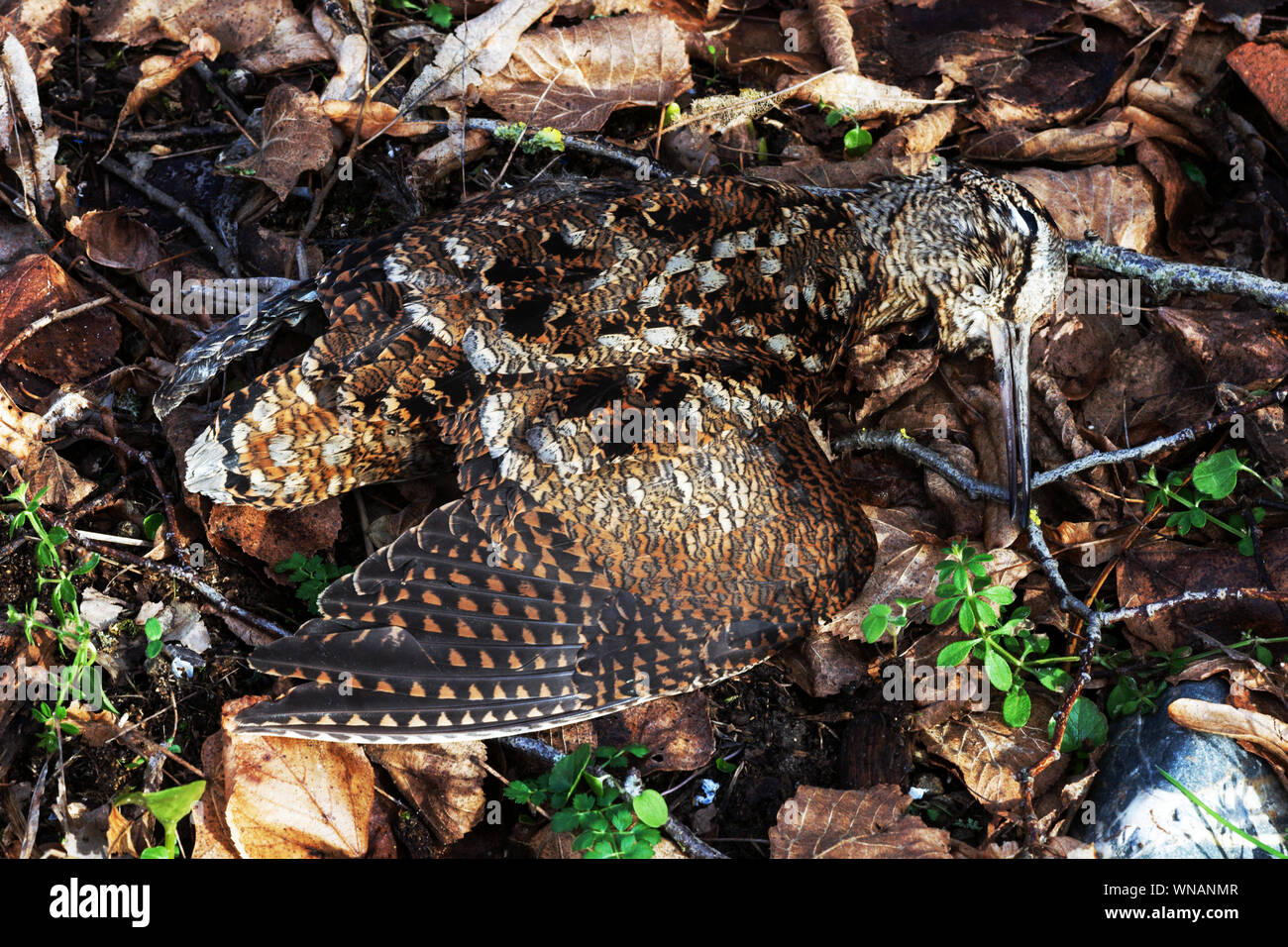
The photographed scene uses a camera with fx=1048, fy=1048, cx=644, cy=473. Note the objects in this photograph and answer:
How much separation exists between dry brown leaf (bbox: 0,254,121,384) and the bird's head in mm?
3028

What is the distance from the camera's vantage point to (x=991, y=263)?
4000 millimetres

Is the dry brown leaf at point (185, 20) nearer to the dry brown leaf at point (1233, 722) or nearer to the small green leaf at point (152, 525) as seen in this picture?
the small green leaf at point (152, 525)

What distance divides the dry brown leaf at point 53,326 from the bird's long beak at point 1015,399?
10.9ft

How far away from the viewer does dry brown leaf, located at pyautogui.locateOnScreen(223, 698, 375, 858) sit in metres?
3.06

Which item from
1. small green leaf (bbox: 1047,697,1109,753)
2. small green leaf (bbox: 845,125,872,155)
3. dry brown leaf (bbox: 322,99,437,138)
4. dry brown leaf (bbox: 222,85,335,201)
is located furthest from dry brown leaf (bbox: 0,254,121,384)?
small green leaf (bbox: 1047,697,1109,753)

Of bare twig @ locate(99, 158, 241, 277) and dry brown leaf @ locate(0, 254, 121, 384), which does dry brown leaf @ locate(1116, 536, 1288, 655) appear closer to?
bare twig @ locate(99, 158, 241, 277)

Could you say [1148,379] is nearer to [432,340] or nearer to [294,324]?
[432,340]

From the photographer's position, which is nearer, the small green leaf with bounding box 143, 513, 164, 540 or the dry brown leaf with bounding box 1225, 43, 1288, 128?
the small green leaf with bounding box 143, 513, 164, 540

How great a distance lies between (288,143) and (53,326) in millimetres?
1143

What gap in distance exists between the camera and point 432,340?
3.24 metres

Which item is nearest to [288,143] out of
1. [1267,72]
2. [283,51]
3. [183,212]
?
[183,212]

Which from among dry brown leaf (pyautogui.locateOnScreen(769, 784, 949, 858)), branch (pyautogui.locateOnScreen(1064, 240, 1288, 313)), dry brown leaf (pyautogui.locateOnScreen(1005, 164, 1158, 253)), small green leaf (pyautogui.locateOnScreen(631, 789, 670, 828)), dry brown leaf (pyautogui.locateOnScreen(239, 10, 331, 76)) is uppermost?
dry brown leaf (pyautogui.locateOnScreen(239, 10, 331, 76))

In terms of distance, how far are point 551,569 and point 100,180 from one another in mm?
2777
